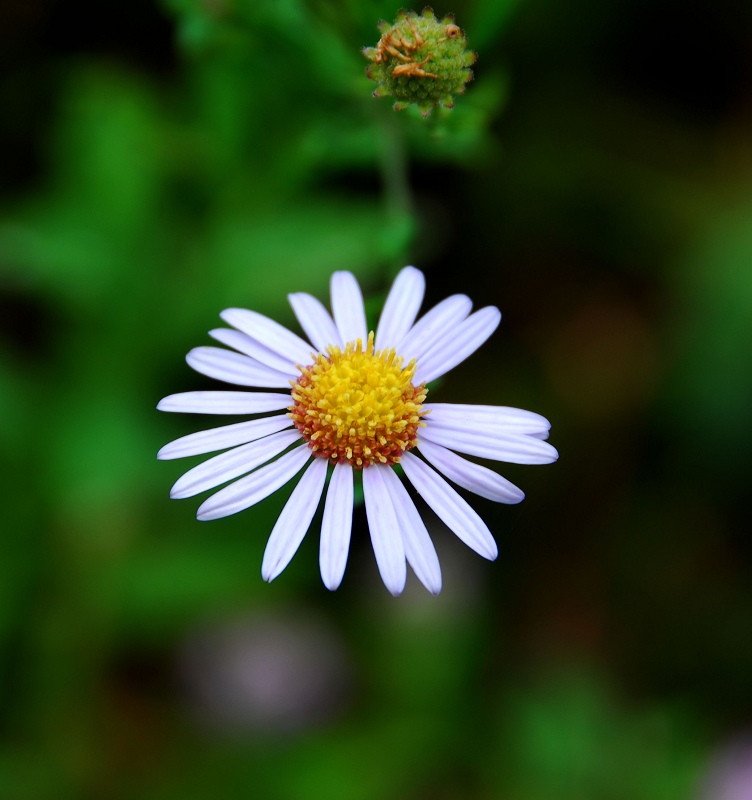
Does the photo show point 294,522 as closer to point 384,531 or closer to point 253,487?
point 253,487

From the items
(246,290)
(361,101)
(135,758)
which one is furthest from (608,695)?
(361,101)

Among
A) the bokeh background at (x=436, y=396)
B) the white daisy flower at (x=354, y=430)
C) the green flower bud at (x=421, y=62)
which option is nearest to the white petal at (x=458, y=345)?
the white daisy flower at (x=354, y=430)

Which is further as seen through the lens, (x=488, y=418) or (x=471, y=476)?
(x=488, y=418)

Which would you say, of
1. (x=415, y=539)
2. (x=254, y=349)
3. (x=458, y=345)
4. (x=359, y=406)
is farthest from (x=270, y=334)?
(x=415, y=539)

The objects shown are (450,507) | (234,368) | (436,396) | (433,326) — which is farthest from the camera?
(436,396)

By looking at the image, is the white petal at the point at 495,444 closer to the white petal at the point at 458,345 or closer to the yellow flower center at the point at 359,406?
the yellow flower center at the point at 359,406

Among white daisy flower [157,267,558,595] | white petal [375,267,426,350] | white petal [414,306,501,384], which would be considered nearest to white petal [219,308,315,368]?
white daisy flower [157,267,558,595]
